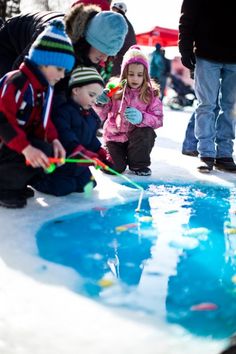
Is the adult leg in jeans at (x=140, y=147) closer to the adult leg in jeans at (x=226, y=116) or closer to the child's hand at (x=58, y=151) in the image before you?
the adult leg in jeans at (x=226, y=116)

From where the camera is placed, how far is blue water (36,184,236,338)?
1414 mm

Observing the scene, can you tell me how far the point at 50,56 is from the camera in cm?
215

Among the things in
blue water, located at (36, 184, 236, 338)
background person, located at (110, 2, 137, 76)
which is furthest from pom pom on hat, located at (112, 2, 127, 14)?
blue water, located at (36, 184, 236, 338)

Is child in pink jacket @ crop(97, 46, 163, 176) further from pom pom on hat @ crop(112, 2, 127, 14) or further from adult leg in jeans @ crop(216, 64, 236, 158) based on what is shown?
pom pom on hat @ crop(112, 2, 127, 14)

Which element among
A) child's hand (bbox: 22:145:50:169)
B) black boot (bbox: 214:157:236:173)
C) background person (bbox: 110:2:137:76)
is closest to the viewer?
child's hand (bbox: 22:145:50:169)

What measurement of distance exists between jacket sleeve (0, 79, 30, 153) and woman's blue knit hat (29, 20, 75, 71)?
0.63ft

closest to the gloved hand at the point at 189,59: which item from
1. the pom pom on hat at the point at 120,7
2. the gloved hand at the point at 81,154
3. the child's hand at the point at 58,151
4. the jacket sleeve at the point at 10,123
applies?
the gloved hand at the point at 81,154

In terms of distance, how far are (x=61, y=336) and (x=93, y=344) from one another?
9 cm

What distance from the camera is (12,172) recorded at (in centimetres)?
233

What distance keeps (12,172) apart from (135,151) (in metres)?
1.22

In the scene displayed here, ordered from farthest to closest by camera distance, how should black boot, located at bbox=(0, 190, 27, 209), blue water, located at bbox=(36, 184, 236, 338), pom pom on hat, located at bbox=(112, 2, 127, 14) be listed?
pom pom on hat, located at bbox=(112, 2, 127, 14)
black boot, located at bbox=(0, 190, 27, 209)
blue water, located at bbox=(36, 184, 236, 338)

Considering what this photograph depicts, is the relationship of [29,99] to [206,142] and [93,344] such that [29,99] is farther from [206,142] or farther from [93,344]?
[206,142]

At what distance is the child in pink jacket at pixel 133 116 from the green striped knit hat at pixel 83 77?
754mm

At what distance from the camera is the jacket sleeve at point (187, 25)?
3.43 metres
